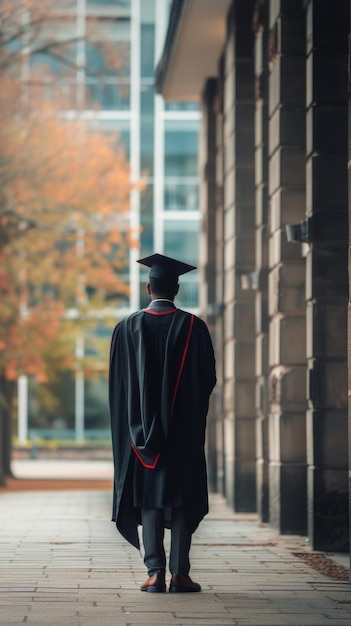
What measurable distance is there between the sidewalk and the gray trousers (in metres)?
0.20

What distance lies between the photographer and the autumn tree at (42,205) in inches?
975

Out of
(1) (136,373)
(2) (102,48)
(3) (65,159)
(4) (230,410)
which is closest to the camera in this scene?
(1) (136,373)

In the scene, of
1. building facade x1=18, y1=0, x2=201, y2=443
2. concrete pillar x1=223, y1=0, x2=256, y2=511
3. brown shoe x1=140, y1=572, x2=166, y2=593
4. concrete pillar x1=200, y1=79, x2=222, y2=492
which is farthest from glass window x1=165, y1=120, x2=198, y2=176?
brown shoe x1=140, y1=572, x2=166, y2=593

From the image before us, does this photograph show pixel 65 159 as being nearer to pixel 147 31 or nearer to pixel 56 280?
pixel 56 280

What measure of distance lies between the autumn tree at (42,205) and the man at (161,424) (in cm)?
1487

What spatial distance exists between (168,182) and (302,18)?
34.2m

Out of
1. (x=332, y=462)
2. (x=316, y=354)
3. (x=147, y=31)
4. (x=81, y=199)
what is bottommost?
(x=332, y=462)

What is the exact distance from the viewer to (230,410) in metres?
17.1

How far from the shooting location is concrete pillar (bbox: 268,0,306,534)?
12898mm

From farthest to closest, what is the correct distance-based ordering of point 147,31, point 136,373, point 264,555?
point 147,31
point 264,555
point 136,373

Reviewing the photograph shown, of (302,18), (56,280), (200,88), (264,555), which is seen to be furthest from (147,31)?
(264,555)

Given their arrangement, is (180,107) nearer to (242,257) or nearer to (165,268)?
(242,257)

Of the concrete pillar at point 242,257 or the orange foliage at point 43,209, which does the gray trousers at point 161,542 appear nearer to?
the concrete pillar at point 242,257

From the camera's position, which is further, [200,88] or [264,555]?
[200,88]
